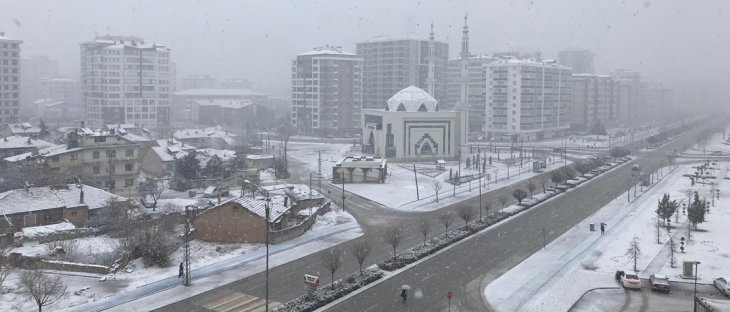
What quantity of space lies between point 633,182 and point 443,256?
27678 mm

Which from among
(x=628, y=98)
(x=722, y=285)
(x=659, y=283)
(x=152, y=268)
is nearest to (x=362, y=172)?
(x=152, y=268)

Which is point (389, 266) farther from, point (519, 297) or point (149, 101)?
point (149, 101)

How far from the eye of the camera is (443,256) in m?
25.8

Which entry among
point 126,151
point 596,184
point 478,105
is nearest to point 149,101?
point 478,105

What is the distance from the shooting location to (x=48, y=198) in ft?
99.2

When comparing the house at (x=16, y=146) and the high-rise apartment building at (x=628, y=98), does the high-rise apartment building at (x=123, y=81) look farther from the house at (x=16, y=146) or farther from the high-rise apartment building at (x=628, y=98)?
the high-rise apartment building at (x=628, y=98)

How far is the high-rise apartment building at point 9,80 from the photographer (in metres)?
83.1

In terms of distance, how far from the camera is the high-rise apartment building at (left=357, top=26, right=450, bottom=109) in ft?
356

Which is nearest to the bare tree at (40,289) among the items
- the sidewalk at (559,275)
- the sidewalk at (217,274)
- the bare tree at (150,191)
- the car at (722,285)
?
the sidewalk at (217,274)

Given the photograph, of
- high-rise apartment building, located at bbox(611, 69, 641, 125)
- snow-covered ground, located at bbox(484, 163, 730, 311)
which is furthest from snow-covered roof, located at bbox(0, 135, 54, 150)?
high-rise apartment building, located at bbox(611, 69, 641, 125)

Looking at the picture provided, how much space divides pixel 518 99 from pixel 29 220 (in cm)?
7204

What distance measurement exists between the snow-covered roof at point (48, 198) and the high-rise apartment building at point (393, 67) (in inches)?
3074

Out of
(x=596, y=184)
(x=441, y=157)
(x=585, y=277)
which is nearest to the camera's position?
(x=585, y=277)

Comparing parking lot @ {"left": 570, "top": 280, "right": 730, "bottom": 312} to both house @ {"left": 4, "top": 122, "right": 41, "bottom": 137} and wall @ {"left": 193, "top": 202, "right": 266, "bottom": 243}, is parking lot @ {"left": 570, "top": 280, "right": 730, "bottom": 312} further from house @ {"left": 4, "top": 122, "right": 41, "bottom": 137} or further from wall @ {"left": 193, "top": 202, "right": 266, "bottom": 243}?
house @ {"left": 4, "top": 122, "right": 41, "bottom": 137}
